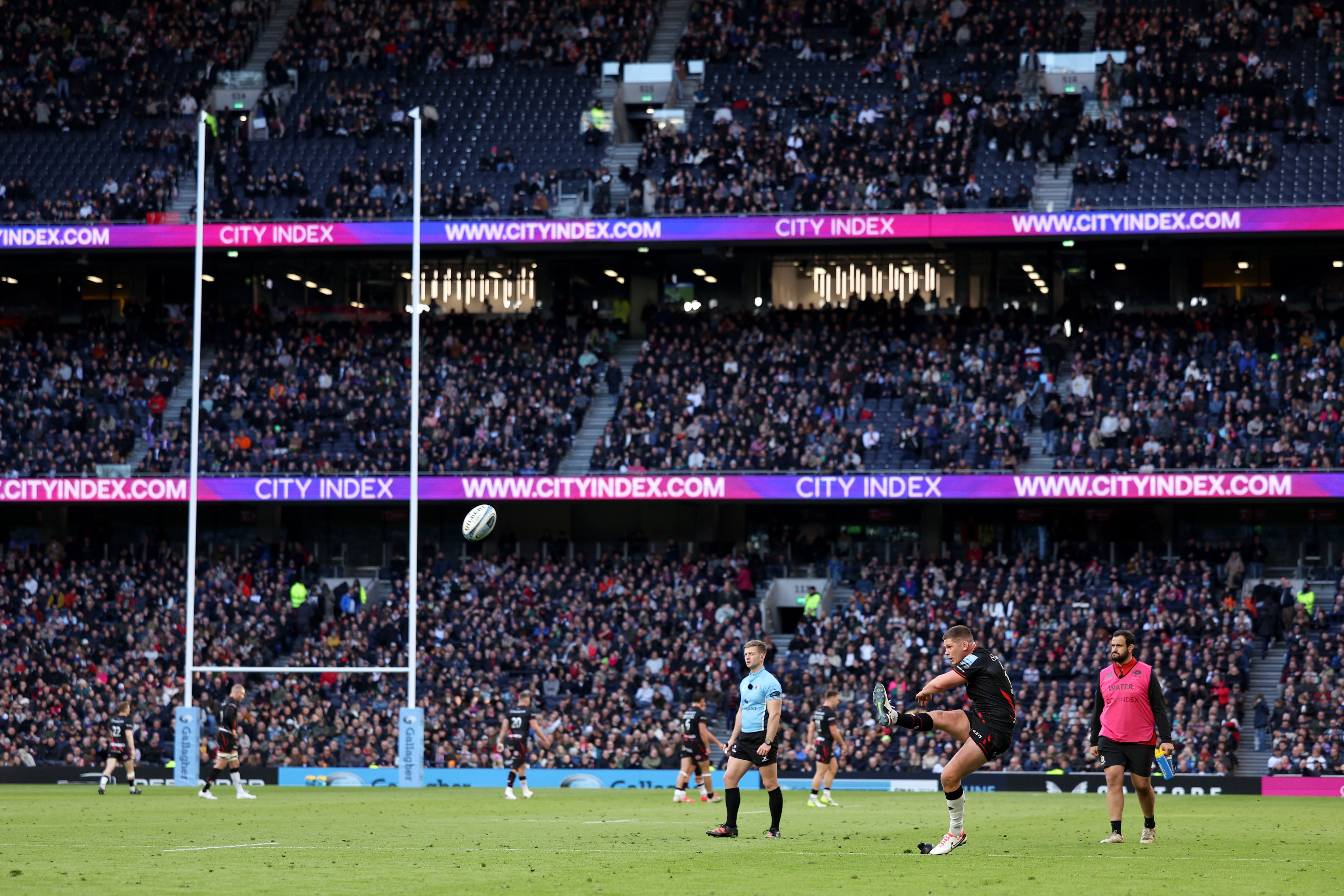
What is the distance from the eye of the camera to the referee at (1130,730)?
1702 centimetres

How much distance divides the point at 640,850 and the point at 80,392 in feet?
116

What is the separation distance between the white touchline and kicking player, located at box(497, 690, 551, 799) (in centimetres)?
1179

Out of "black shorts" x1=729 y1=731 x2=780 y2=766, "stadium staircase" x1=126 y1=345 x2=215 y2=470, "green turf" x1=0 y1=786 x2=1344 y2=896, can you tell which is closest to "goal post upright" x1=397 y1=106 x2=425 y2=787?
"green turf" x1=0 y1=786 x2=1344 y2=896

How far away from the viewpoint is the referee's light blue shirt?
58.2 feet

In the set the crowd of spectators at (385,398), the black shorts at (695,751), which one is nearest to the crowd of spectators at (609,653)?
the crowd of spectators at (385,398)

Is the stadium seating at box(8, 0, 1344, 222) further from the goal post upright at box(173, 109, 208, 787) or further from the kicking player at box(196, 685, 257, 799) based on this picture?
the kicking player at box(196, 685, 257, 799)

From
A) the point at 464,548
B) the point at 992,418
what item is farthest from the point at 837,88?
the point at 464,548

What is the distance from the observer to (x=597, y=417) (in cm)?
4609

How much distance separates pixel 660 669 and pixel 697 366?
9721 mm

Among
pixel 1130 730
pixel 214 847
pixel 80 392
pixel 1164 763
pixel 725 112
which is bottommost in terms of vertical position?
pixel 214 847

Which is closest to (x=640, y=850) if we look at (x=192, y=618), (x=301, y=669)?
(x=301, y=669)

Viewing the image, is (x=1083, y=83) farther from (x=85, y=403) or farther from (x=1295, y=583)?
(x=85, y=403)

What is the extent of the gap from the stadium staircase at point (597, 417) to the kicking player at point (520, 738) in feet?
44.5

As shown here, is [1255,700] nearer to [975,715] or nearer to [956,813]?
[956,813]
